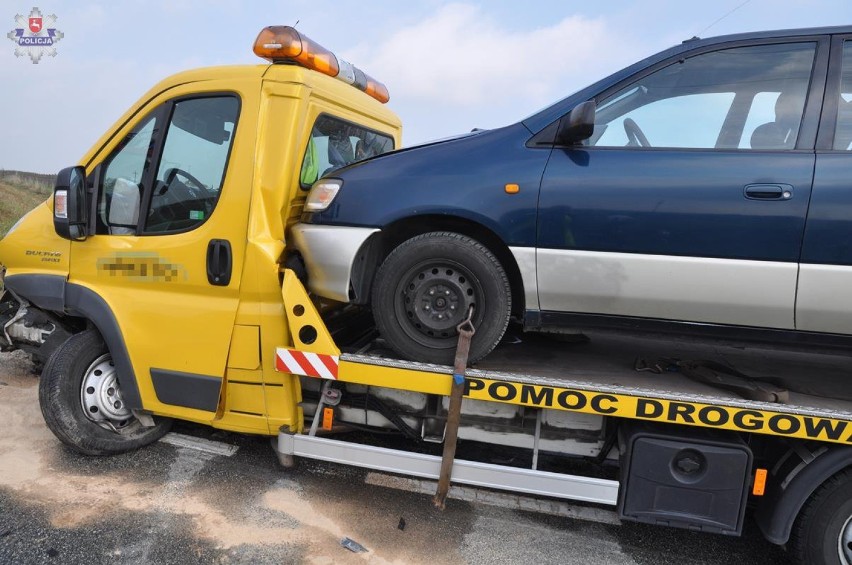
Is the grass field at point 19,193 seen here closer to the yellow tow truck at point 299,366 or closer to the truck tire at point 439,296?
the yellow tow truck at point 299,366

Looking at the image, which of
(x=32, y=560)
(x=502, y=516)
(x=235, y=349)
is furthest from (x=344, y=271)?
(x=32, y=560)

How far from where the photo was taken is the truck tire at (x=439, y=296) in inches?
110

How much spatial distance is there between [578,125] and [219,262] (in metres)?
2.07

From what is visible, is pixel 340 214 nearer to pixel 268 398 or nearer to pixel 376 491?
pixel 268 398

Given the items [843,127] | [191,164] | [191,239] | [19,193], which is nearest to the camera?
[843,127]

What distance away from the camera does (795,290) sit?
8.12 ft

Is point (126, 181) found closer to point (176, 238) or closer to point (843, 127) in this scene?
point (176, 238)

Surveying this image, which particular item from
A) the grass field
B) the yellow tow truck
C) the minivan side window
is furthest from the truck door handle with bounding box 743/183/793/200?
the grass field

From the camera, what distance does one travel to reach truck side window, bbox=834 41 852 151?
2.50 metres

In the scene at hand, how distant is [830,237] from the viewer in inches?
94.7

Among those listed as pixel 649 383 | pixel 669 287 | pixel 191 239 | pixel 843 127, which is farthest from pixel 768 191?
pixel 191 239

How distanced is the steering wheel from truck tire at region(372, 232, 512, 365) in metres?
0.90

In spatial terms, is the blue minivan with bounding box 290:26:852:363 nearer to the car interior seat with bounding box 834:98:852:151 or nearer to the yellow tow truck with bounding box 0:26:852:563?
the car interior seat with bounding box 834:98:852:151

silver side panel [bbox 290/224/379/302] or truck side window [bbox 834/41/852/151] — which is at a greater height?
truck side window [bbox 834/41/852/151]
